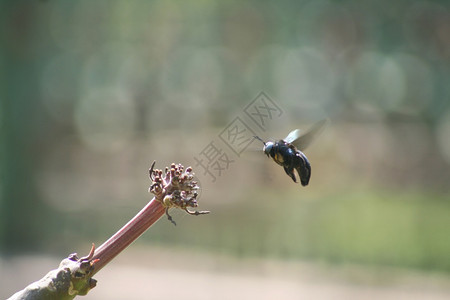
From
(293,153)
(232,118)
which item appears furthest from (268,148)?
(232,118)

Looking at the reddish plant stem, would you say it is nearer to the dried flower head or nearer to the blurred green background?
the dried flower head

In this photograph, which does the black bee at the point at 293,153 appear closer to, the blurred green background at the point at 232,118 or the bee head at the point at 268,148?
the bee head at the point at 268,148

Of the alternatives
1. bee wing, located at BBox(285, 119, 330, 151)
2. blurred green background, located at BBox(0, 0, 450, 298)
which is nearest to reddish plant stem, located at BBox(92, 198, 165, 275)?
bee wing, located at BBox(285, 119, 330, 151)

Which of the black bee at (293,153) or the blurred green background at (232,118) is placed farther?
the blurred green background at (232,118)

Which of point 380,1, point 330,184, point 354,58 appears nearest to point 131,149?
point 330,184

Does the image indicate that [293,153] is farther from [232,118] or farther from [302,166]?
[232,118]

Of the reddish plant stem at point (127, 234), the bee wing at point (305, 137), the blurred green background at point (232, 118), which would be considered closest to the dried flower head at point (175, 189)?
the reddish plant stem at point (127, 234)
